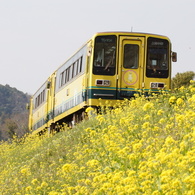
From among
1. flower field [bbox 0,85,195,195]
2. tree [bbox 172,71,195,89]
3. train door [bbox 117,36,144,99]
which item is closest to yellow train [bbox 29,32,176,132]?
train door [bbox 117,36,144,99]

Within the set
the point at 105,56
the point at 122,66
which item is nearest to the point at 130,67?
the point at 122,66

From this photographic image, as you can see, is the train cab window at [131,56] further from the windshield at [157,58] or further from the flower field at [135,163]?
the flower field at [135,163]

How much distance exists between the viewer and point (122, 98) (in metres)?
15.3

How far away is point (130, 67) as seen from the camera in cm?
1548

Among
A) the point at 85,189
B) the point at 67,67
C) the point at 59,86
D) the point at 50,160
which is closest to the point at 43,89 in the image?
the point at 59,86

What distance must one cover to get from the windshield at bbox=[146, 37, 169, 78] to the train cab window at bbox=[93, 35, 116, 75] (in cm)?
97

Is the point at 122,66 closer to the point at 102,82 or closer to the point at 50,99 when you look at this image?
the point at 102,82

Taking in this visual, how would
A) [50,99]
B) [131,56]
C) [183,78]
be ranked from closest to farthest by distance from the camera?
[131,56]
[50,99]
[183,78]

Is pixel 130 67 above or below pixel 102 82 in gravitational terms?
above

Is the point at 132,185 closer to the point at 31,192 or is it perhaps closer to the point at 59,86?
the point at 31,192

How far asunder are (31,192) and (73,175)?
28.3 inches

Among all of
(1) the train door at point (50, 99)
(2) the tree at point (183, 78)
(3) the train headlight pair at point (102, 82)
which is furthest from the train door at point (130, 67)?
(2) the tree at point (183, 78)

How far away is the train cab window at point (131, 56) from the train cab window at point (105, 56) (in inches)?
14.3

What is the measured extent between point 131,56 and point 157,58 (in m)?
0.73
